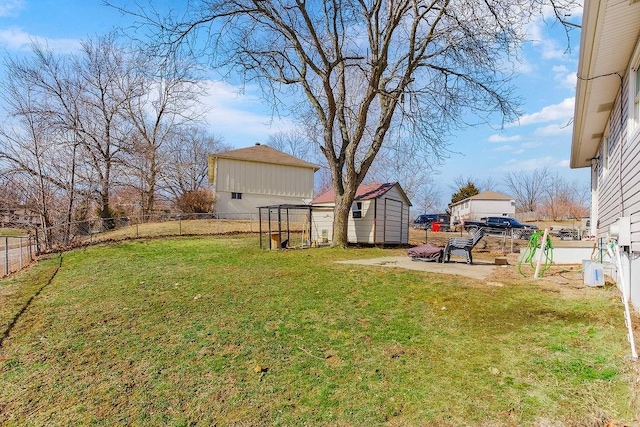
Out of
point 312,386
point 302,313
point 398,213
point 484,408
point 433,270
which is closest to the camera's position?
point 484,408

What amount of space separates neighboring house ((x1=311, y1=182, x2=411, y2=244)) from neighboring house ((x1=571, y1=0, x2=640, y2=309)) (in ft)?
27.3

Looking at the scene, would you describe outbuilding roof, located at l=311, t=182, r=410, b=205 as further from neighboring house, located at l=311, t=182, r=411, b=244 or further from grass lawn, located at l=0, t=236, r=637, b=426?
grass lawn, located at l=0, t=236, r=637, b=426

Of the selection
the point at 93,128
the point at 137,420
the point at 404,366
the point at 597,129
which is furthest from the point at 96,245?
the point at 597,129

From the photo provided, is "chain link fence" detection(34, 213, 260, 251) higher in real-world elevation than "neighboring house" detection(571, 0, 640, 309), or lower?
lower

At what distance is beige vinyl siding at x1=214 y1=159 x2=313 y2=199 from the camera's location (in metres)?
24.2

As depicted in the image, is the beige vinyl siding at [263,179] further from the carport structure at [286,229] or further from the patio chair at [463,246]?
the patio chair at [463,246]

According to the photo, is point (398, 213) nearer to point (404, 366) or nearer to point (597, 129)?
point (597, 129)

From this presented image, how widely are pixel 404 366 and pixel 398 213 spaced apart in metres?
13.3

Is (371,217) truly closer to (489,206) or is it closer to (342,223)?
(342,223)

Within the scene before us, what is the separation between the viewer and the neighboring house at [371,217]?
1520 centimetres

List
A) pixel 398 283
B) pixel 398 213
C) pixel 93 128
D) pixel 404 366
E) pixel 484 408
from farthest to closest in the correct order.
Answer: pixel 93 128
pixel 398 213
pixel 398 283
pixel 404 366
pixel 484 408

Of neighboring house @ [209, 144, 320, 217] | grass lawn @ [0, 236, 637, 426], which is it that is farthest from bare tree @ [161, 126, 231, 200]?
grass lawn @ [0, 236, 637, 426]

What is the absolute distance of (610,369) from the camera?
3.24 m

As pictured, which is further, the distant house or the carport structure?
the distant house
